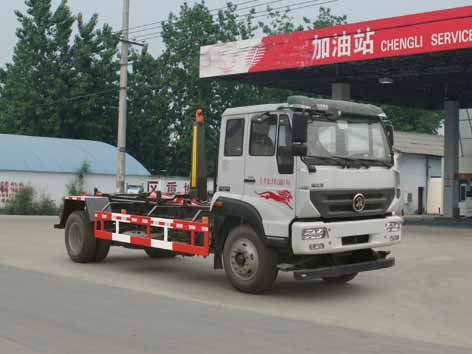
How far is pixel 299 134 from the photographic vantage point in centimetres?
955

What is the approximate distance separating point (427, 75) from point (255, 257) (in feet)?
74.3

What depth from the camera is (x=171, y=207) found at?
12.4m

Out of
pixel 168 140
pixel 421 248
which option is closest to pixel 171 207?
pixel 421 248

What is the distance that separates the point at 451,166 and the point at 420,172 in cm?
1518

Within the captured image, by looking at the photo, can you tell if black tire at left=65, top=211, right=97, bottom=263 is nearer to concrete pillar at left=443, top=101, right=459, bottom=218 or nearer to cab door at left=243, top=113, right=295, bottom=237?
cab door at left=243, top=113, right=295, bottom=237

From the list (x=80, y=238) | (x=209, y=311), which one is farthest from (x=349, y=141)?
(x=80, y=238)

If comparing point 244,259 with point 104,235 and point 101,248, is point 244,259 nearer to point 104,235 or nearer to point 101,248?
point 104,235

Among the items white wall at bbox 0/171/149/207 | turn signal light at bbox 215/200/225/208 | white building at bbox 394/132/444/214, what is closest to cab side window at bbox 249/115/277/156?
turn signal light at bbox 215/200/225/208

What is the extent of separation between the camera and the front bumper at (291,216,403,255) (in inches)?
378

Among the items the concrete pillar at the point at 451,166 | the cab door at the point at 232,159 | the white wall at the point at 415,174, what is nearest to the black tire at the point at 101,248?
the cab door at the point at 232,159

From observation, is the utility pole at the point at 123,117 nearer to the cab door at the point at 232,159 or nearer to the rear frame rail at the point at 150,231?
the rear frame rail at the point at 150,231

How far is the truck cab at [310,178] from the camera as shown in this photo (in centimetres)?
973

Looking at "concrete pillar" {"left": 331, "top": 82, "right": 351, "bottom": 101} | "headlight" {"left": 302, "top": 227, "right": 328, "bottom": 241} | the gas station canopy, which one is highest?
the gas station canopy

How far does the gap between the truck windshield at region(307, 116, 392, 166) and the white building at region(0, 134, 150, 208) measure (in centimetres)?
2459
